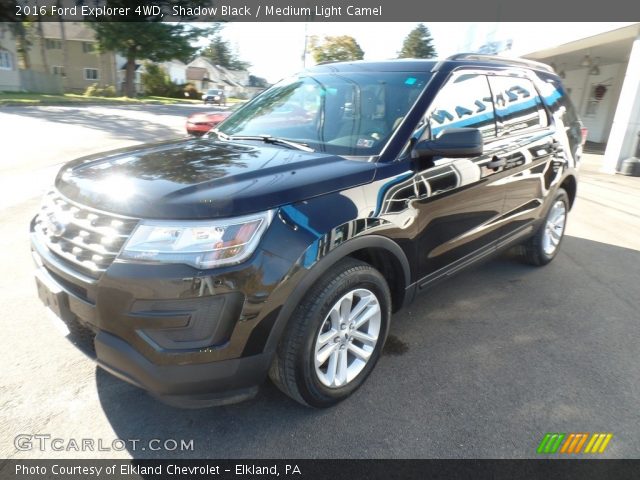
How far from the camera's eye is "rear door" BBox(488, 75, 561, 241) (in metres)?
3.50

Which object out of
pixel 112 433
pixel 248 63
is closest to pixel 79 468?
pixel 112 433

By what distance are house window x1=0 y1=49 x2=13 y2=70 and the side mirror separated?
4206cm

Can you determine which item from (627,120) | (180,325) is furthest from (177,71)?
(180,325)

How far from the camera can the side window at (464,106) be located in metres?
2.90

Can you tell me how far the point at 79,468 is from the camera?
2.07 m

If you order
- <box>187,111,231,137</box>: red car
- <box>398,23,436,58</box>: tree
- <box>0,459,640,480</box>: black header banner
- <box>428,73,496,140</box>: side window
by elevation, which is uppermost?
<box>398,23,436,58</box>: tree

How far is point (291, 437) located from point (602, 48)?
54.2ft

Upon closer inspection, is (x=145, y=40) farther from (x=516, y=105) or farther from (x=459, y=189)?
(x=459, y=189)

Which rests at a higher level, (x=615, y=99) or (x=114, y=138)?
(x=615, y=99)

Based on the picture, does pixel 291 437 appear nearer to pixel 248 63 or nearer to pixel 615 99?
pixel 615 99

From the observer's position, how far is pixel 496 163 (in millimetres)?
3332

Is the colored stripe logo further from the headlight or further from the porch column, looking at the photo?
the porch column

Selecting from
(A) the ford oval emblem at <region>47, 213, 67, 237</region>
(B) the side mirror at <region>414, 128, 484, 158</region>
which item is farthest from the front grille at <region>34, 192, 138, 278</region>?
(B) the side mirror at <region>414, 128, 484, 158</region>

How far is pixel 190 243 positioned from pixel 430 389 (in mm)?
1686
